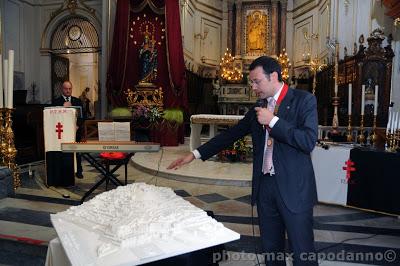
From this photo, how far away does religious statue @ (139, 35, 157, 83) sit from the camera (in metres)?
9.15

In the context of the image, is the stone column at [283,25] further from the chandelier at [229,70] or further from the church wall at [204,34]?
the chandelier at [229,70]

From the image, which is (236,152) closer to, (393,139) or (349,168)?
(349,168)

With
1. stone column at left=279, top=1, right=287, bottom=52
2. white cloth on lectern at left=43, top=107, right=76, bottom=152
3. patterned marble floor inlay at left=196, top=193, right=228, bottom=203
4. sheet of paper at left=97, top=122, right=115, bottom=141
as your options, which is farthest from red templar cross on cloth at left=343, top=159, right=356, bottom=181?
stone column at left=279, top=1, right=287, bottom=52

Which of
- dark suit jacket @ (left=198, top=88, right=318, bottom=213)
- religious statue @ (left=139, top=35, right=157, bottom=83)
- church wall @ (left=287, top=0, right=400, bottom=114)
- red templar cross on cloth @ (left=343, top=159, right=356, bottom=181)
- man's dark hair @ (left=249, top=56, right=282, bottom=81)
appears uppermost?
church wall @ (left=287, top=0, right=400, bottom=114)

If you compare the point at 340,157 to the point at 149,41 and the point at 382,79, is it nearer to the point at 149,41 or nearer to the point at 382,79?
the point at 382,79

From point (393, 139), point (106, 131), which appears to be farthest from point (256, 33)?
point (106, 131)

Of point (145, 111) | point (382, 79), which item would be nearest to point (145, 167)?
point (145, 111)

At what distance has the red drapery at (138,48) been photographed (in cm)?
932

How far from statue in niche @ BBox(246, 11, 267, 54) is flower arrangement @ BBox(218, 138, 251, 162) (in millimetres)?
8685

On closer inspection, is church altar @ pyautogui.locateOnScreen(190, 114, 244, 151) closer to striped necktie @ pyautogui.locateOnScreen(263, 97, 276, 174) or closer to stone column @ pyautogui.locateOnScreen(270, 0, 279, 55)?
striped necktie @ pyautogui.locateOnScreen(263, 97, 276, 174)

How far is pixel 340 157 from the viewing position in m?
4.01

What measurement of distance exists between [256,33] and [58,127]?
11657 mm

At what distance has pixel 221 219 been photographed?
3785 millimetres

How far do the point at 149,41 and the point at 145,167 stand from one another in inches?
166
